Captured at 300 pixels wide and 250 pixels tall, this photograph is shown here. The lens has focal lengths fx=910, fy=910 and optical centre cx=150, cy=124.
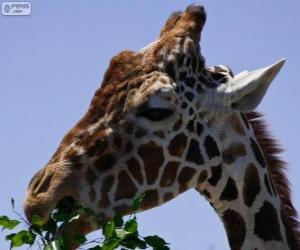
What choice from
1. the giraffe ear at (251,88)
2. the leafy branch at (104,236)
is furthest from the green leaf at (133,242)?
the giraffe ear at (251,88)

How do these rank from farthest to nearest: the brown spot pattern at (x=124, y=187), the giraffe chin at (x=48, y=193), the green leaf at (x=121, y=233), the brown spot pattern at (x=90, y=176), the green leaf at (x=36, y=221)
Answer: the brown spot pattern at (x=124, y=187) → the brown spot pattern at (x=90, y=176) → the giraffe chin at (x=48, y=193) → the green leaf at (x=36, y=221) → the green leaf at (x=121, y=233)

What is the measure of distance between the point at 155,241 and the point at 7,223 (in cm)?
92

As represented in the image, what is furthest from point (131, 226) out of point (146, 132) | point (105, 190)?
point (146, 132)

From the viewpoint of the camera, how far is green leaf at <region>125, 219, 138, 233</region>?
554cm

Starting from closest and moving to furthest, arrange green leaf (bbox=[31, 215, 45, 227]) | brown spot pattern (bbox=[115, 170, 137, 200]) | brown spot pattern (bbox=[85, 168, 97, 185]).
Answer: green leaf (bbox=[31, 215, 45, 227]) < brown spot pattern (bbox=[85, 168, 97, 185]) < brown spot pattern (bbox=[115, 170, 137, 200])

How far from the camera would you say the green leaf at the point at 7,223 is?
18.3ft

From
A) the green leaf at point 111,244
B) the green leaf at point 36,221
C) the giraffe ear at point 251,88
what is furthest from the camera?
the giraffe ear at point 251,88

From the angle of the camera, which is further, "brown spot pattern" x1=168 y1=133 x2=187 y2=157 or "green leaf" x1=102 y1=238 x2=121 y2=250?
"brown spot pattern" x1=168 y1=133 x2=187 y2=157

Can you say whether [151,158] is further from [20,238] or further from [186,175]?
[20,238]

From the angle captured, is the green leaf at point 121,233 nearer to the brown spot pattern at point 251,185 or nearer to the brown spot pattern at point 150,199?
the brown spot pattern at point 150,199

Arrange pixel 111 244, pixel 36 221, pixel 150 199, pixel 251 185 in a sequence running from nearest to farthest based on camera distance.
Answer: pixel 111 244 < pixel 36 221 < pixel 150 199 < pixel 251 185

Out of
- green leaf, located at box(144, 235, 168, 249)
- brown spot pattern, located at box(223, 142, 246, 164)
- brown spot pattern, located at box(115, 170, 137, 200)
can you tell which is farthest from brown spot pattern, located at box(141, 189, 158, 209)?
green leaf, located at box(144, 235, 168, 249)

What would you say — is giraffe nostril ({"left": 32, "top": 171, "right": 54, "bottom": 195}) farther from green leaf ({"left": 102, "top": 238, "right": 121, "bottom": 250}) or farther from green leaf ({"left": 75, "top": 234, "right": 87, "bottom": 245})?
green leaf ({"left": 102, "top": 238, "right": 121, "bottom": 250})

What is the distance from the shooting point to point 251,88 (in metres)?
6.92
